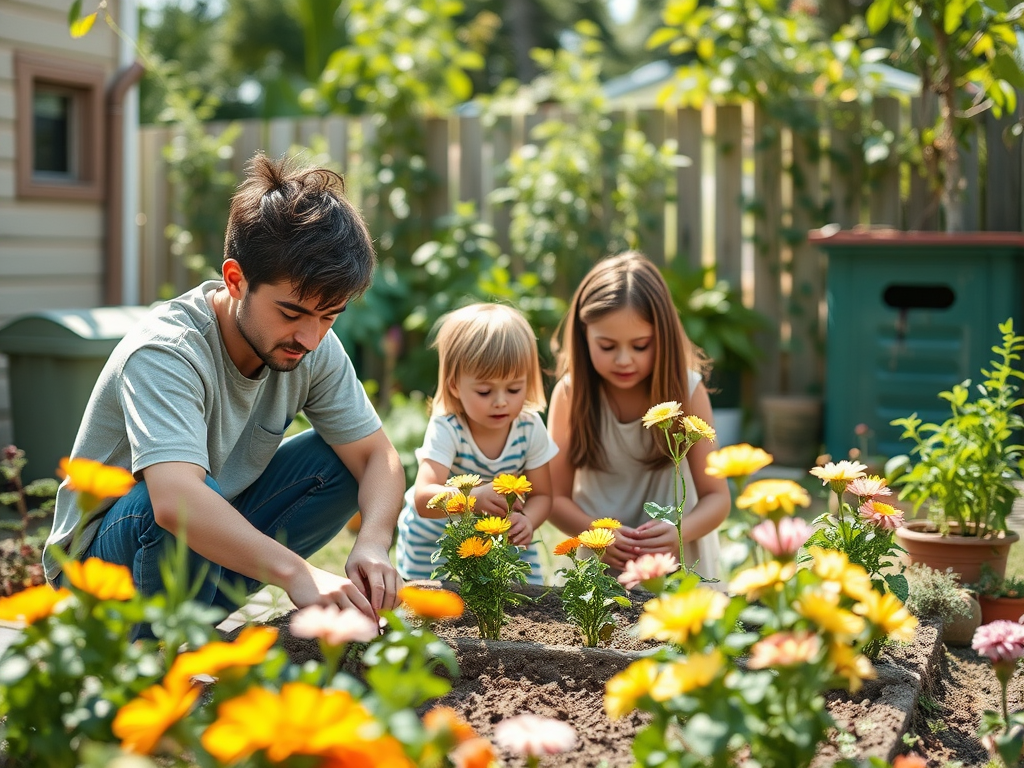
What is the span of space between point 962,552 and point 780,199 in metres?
3.26

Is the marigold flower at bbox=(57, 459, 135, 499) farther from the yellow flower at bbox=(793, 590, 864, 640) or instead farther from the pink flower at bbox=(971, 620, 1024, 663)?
the pink flower at bbox=(971, 620, 1024, 663)

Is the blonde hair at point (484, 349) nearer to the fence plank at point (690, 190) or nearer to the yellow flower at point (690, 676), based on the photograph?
the yellow flower at point (690, 676)

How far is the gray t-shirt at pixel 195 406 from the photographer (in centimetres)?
196

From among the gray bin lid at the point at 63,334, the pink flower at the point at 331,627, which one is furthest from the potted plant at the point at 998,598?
the gray bin lid at the point at 63,334

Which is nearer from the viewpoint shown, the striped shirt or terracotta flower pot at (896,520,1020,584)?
terracotta flower pot at (896,520,1020,584)

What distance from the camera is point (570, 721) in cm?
172

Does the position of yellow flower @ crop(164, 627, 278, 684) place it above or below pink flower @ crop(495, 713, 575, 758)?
above

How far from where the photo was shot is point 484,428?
9.23ft

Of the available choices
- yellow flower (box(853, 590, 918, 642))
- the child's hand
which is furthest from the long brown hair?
yellow flower (box(853, 590, 918, 642))

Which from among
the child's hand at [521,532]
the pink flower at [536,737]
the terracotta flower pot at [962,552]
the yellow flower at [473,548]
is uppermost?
the pink flower at [536,737]

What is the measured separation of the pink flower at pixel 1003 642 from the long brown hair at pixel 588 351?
1.35m

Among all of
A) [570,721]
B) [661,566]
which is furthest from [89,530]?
[661,566]

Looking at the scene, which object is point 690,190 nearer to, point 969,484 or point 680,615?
point 969,484

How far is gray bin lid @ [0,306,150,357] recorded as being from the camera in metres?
4.07
